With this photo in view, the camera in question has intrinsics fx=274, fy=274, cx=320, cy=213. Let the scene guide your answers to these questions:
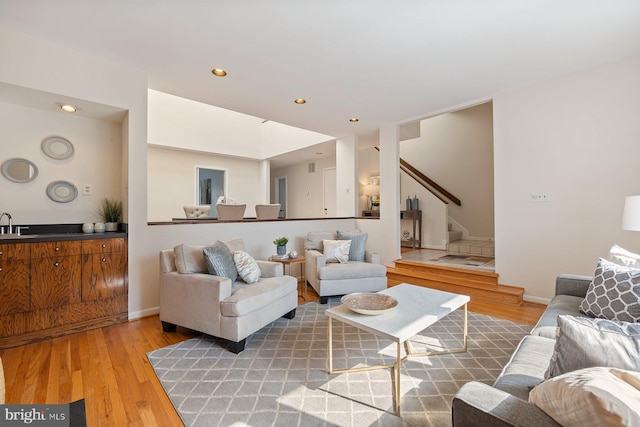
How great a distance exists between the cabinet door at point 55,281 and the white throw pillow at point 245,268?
1.52m

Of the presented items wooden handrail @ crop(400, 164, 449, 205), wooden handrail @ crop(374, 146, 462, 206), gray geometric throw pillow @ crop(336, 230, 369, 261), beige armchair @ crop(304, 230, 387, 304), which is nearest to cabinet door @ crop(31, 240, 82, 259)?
beige armchair @ crop(304, 230, 387, 304)

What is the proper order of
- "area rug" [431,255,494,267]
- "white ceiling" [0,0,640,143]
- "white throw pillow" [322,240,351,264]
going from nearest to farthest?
Answer: "white ceiling" [0,0,640,143] < "white throw pillow" [322,240,351,264] < "area rug" [431,255,494,267]

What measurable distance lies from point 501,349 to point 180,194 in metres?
6.56

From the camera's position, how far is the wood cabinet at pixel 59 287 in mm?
2340

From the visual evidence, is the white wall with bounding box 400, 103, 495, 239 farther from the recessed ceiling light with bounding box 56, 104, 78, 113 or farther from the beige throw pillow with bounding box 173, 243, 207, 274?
the recessed ceiling light with bounding box 56, 104, 78, 113

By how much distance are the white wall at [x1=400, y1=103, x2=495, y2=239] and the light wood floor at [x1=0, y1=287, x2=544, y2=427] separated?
418cm

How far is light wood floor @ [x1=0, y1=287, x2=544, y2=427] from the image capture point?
1581 mm

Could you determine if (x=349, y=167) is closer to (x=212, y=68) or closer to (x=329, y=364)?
(x=212, y=68)

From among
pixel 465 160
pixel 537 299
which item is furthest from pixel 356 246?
pixel 465 160

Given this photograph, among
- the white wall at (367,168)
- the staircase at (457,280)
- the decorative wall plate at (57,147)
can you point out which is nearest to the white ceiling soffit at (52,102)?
the decorative wall plate at (57,147)

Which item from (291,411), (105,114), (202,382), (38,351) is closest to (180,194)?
(105,114)

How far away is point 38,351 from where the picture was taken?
7.45 feet

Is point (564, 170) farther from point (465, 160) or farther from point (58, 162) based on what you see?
point (58, 162)

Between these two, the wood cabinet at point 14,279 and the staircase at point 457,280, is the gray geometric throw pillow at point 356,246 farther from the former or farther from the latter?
the wood cabinet at point 14,279
